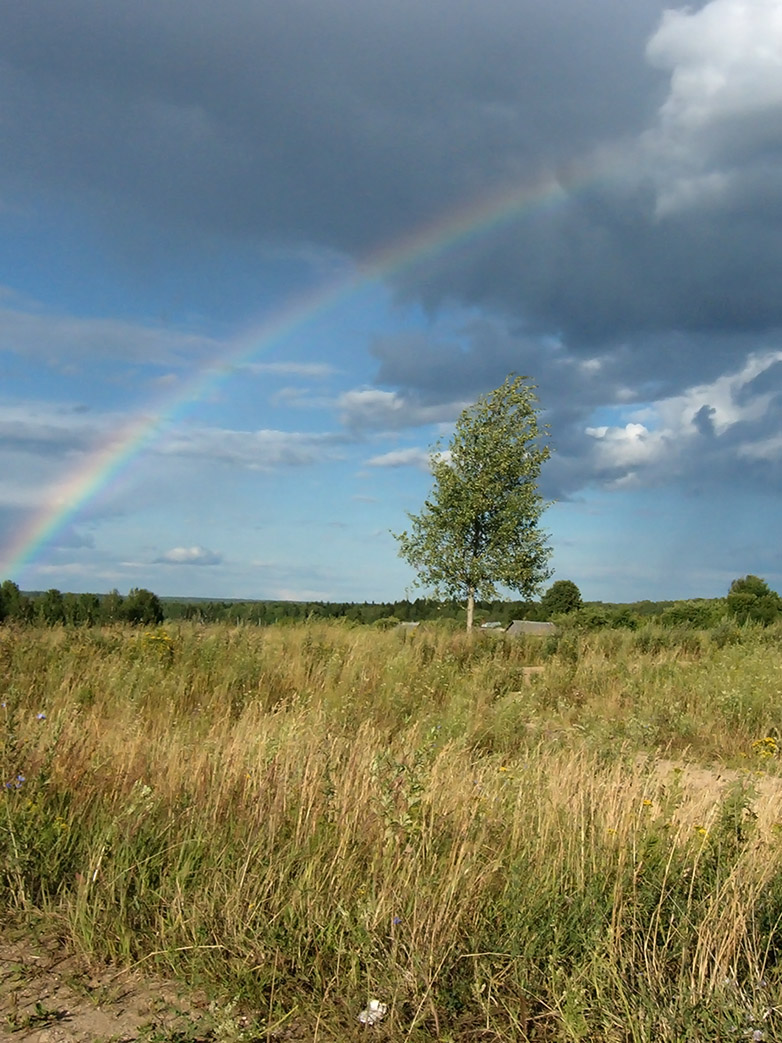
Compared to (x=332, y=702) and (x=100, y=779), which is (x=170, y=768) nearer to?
(x=100, y=779)

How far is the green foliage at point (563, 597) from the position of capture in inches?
2217

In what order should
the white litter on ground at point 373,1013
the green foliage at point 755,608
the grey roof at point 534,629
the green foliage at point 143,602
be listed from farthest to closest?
the green foliage at point 755,608 → the green foliage at point 143,602 → the grey roof at point 534,629 → the white litter on ground at point 373,1013

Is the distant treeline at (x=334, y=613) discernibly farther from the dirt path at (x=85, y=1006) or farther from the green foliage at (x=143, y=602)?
the dirt path at (x=85, y=1006)

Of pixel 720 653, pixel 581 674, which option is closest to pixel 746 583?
pixel 720 653

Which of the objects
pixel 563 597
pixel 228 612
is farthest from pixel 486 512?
pixel 563 597

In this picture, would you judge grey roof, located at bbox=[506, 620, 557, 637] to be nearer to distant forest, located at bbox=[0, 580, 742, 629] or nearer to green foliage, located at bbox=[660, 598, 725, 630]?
distant forest, located at bbox=[0, 580, 742, 629]

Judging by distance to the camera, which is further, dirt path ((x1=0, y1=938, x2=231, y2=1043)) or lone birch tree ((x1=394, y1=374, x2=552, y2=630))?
lone birch tree ((x1=394, y1=374, x2=552, y2=630))

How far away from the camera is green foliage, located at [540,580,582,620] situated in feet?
185

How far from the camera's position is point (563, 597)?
Result: 5684cm

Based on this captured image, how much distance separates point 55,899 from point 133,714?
11.8 feet

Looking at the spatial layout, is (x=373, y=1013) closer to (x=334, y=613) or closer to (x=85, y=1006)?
(x=85, y=1006)

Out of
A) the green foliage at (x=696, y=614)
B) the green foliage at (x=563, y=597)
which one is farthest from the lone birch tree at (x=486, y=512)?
the green foliage at (x=563, y=597)

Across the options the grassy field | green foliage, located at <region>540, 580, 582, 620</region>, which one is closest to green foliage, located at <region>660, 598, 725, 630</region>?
green foliage, located at <region>540, 580, 582, 620</region>

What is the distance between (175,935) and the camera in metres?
3.16
